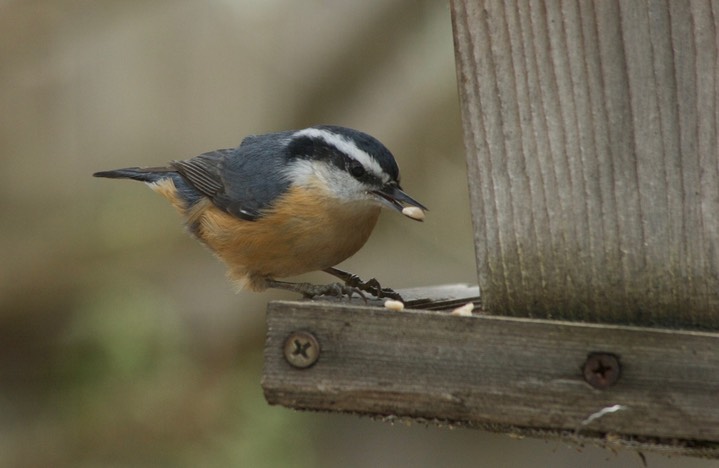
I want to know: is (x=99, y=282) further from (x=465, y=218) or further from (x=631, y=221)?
(x=631, y=221)

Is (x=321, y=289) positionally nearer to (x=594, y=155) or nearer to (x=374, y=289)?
(x=374, y=289)

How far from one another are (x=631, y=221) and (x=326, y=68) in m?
4.15

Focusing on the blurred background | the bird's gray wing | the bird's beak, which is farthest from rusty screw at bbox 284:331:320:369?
the blurred background

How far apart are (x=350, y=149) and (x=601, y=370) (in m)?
1.81

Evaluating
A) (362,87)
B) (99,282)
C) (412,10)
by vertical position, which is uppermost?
(412,10)

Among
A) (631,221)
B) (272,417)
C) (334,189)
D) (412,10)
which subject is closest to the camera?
(631,221)

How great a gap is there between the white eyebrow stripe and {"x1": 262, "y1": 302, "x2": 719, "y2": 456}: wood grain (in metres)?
1.26

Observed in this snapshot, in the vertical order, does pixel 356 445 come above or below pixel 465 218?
below

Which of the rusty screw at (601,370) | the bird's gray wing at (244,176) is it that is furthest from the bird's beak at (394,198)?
the rusty screw at (601,370)

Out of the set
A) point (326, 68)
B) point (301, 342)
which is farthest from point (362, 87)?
point (301, 342)

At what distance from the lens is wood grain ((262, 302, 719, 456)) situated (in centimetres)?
253

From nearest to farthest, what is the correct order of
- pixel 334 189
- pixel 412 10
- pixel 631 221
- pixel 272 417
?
pixel 631 221 → pixel 334 189 → pixel 412 10 → pixel 272 417

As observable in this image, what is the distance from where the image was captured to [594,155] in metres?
2.71

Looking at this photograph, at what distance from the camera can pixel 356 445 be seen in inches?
280
